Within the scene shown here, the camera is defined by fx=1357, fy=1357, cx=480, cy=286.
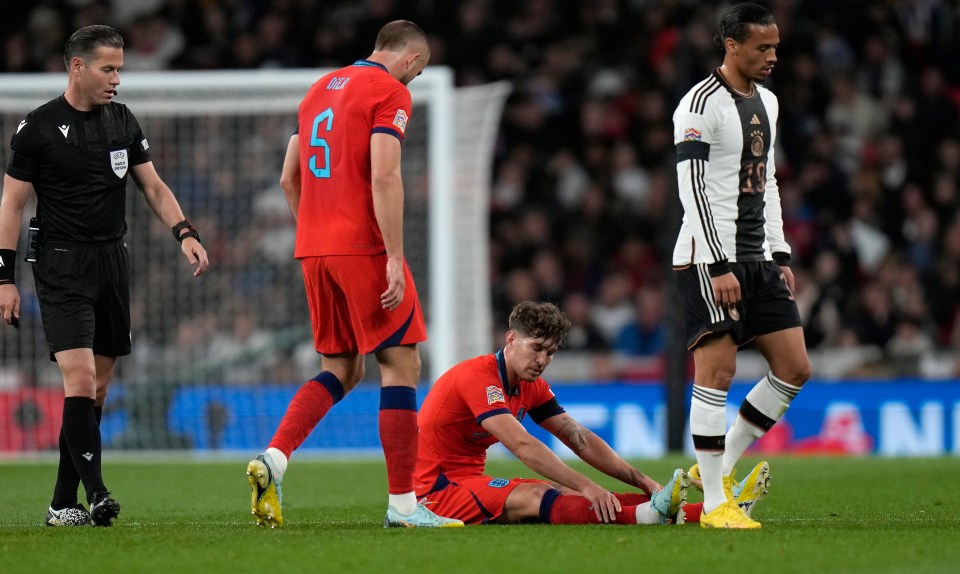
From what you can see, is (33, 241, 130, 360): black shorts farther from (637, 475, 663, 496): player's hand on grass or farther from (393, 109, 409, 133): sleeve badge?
(637, 475, 663, 496): player's hand on grass

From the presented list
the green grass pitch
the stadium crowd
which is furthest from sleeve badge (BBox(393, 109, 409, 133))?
the stadium crowd

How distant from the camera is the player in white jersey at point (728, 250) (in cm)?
555

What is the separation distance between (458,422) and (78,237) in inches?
73.9

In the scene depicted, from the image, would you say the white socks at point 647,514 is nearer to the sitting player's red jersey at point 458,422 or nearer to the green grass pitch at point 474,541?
the green grass pitch at point 474,541

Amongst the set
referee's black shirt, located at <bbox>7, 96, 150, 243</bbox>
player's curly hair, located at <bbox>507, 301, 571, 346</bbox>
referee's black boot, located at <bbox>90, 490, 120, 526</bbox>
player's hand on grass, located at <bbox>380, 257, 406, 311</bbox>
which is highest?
referee's black shirt, located at <bbox>7, 96, 150, 243</bbox>

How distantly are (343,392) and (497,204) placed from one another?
9.91 meters

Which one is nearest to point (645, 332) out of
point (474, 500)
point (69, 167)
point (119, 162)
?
point (474, 500)

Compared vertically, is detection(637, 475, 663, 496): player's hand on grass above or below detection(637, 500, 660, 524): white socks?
above

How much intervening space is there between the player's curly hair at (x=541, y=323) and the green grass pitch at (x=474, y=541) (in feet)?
2.67

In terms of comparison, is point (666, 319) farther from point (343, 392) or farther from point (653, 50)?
point (343, 392)

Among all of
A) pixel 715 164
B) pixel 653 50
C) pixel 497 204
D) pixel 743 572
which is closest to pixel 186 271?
pixel 497 204

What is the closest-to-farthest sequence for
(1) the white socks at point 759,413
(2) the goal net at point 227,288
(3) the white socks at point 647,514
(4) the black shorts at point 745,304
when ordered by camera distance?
(4) the black shorts at point 745,304, (3) the white socks at point 647,514, (1) the white socks at point 759,413, (2) the goal net at point 227,288

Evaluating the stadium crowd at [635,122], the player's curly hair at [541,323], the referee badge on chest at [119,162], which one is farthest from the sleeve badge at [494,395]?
the stadium crowd at [635,122]

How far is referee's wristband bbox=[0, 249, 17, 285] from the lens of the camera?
5.92 metres
